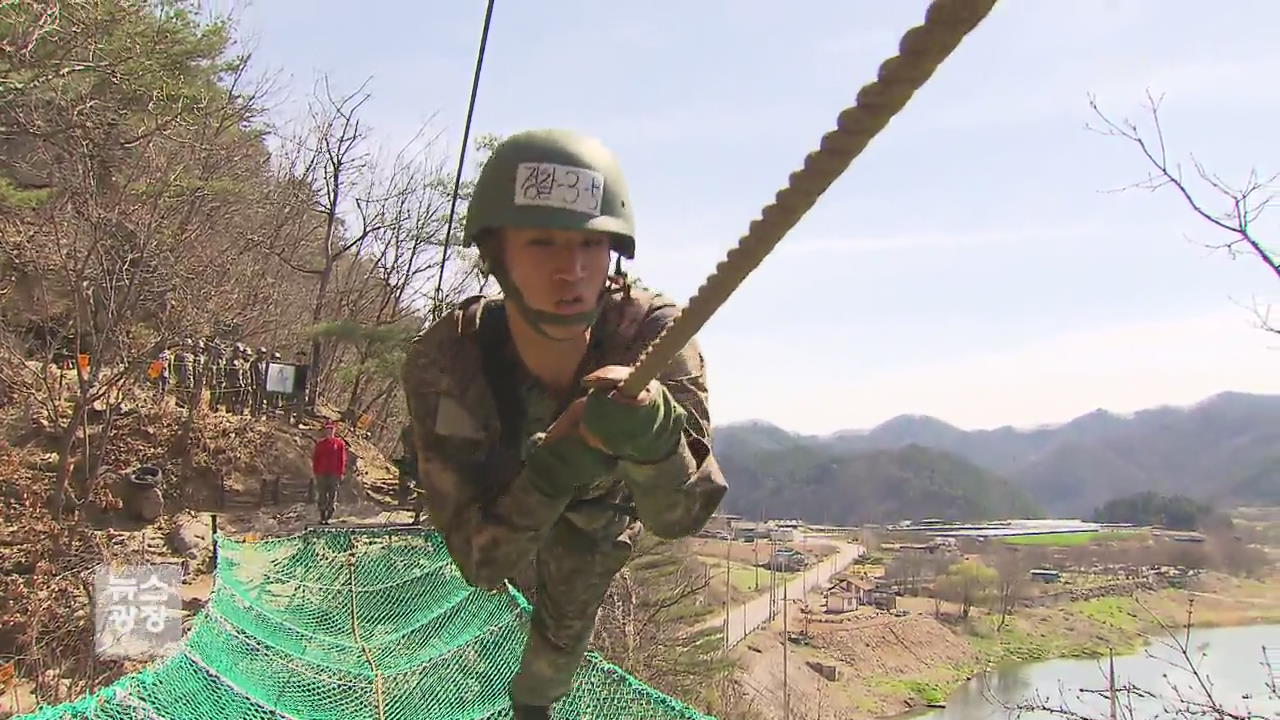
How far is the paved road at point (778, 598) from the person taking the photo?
28641 millimetres

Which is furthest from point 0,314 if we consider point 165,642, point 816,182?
point 816,182

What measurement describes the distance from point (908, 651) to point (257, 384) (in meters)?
20.4

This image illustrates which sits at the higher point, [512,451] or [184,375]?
[184,375]

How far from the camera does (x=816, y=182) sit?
3.17 ft

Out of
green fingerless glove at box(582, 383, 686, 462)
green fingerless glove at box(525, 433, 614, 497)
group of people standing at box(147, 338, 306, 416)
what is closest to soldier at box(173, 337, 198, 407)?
group of people standing at box(147, 338, 306, 416)

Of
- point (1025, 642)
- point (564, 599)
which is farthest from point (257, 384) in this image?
point (1025, 642)

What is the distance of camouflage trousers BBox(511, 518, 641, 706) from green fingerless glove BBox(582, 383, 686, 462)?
646 mm

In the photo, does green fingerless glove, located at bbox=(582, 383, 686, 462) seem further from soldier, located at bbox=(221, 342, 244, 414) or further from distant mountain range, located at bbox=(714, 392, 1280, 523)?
distant mountain range, located at bbox=(714, 392, 1280, 523)

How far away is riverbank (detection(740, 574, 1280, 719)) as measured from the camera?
24.5 metres

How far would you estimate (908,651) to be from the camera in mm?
29141

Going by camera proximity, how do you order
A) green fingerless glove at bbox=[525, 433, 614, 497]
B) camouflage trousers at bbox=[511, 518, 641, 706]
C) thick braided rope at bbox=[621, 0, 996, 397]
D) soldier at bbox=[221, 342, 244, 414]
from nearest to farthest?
thick braided rope at bbox=[621, 0, 996, 397], green fingerless glove at bbox=[525, 433, 614, 497], camouflage trousers at bbox=[511, 518, 641, 706], soldier at bbox=[221, 342, 244, 414]

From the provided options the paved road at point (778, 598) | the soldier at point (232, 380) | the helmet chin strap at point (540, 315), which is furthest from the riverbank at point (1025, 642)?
the helmet chin strap at point (540, 315)

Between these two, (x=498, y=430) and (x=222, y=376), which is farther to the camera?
(x=222, y=376)

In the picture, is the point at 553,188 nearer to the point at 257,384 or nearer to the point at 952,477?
the point at 257,384
